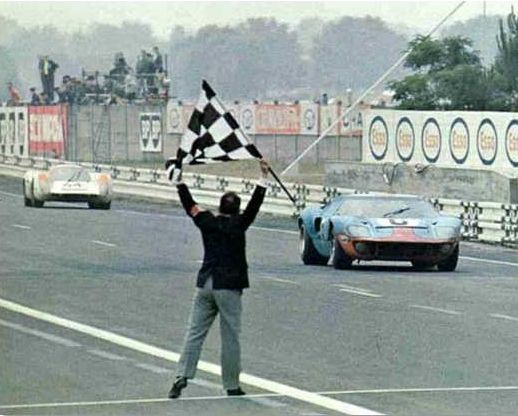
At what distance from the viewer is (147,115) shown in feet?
215

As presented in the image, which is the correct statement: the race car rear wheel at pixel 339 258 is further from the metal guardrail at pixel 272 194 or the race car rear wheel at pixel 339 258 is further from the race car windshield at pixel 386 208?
the metal guardrail at pixel 272 194

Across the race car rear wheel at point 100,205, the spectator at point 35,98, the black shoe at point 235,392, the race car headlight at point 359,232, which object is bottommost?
the race car rear wheel at point 100,205

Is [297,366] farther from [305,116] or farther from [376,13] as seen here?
[305,116]

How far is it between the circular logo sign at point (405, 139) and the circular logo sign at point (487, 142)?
10.6 feet

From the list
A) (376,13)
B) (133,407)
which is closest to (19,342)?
(133,407)

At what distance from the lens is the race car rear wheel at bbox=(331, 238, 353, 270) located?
95.7ft

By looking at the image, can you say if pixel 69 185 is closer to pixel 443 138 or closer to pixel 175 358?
pixel 443 138

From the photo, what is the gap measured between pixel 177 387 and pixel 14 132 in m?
55.2

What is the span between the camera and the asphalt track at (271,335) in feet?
46.5

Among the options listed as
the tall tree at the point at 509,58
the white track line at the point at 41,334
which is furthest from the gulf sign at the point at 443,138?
the white track line at the point at 41,334

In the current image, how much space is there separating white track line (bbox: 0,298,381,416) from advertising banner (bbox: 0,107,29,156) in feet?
140

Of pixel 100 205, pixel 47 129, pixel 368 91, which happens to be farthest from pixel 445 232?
pixel 47 129

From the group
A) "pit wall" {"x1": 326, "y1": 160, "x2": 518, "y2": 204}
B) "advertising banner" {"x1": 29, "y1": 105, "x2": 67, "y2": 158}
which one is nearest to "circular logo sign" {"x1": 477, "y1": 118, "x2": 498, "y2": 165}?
"pit wall" {"x1": 326, "y1": 160, "x2": 518, "y2": 204}

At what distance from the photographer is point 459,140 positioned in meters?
50.1
